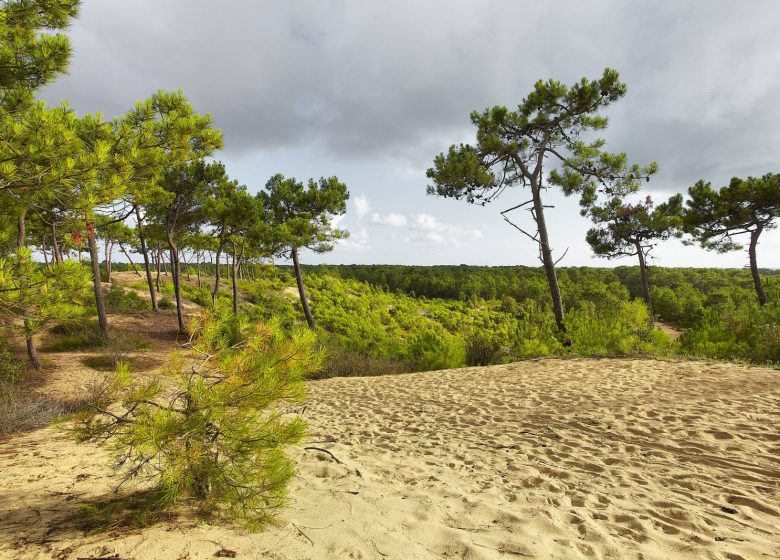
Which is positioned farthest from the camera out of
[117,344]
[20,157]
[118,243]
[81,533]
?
[118,243]

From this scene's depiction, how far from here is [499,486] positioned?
3203 millimetres

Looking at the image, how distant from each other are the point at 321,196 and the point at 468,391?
13.5 m

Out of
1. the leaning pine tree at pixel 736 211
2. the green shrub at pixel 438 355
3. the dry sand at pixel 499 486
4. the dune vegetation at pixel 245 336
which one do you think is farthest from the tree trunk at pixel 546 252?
the leaning pine tree at pixel 736 211

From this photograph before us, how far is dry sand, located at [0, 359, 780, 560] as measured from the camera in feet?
7.25

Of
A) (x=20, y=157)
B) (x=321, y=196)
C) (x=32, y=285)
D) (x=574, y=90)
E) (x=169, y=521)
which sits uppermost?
(x=574, y=90)

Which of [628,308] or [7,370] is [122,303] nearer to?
[7,370]

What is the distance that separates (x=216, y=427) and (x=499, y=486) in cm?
236

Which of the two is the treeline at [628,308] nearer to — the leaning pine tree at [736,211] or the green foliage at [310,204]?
the leaning pine tree at [736,211]

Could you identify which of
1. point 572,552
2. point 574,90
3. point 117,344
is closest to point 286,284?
point 117,344

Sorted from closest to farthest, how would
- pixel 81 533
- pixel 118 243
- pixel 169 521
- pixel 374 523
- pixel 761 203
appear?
pixel 81 533, pixel 169 521, pixel 374 523, pixel 761 203, pixel 118 243

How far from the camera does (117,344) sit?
11289 mm

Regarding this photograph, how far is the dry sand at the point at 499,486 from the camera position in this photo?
2211 millimetres

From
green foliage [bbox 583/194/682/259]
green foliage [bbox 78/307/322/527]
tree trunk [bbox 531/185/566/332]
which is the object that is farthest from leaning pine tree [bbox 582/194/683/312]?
green foliage [bbox 78/307/322/527]

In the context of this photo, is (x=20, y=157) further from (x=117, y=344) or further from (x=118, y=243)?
(x=118, y=243)
